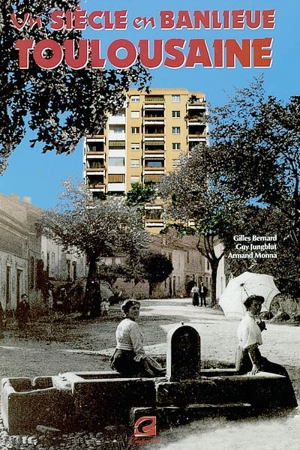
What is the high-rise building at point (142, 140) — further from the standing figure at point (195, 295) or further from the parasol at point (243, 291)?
the parasol at point (243, 291)

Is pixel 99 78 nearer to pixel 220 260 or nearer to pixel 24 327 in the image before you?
pixel 220 260

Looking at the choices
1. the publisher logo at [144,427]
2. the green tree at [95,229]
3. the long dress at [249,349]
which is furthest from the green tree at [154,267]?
the publisher logo at [144,427]

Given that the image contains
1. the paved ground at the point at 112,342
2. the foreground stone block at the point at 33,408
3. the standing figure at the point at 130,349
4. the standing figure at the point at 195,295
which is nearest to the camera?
the foreground stone block at the point at 33,408

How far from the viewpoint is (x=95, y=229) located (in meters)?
7.36

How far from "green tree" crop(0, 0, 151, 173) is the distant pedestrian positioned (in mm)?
1495

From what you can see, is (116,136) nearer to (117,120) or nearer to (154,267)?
(117,120)

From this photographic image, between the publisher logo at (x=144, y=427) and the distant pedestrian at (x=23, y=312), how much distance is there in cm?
194

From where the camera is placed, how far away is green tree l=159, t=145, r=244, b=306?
7207 mm

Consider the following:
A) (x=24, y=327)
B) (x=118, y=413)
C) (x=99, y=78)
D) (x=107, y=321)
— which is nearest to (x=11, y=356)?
(x=24, y=327)

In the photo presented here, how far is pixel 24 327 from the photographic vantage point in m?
7.20

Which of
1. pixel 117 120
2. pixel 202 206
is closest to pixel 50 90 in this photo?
pixel 117 120

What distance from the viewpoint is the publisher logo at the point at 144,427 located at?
592 centimetres

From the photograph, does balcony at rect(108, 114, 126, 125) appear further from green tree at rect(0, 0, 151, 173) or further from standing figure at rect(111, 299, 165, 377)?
standing figure at rect(111, 299, 165, 377)

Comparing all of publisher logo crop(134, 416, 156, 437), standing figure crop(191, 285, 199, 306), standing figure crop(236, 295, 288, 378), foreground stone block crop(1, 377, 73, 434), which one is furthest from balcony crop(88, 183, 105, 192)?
publisher logo crop(134, 416, 156, 437)
